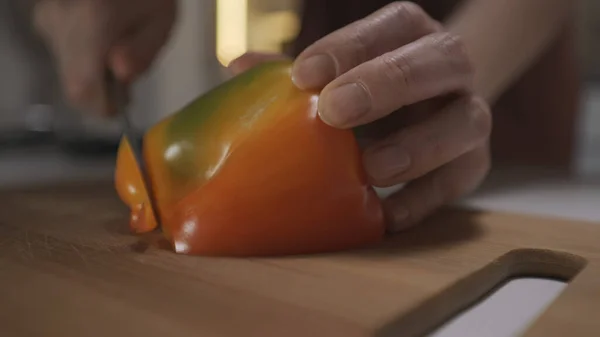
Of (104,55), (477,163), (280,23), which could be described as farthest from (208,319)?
(280,23)

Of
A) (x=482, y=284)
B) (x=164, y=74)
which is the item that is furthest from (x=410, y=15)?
(x=164, y=74)

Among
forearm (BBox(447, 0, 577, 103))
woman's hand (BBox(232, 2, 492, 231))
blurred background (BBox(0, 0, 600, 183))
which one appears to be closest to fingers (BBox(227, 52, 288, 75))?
woman's hand (BBox(232, 2, 492, 231))

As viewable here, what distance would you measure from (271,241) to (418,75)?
19 cm

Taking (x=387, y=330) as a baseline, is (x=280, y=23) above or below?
below

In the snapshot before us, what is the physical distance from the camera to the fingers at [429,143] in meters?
0.59

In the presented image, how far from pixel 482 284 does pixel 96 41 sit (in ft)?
1.89

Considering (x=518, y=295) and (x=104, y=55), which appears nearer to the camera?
(x=518, y=295)

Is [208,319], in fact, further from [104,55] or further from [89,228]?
[104,55]

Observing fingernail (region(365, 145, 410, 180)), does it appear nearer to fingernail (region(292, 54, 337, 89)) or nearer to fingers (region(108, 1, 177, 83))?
fingernail (region(292, 54, 337, 89))

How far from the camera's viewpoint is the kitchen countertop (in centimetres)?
43

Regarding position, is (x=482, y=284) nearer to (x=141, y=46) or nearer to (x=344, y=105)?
(x=344, y=105)

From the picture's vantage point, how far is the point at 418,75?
0.59 metres

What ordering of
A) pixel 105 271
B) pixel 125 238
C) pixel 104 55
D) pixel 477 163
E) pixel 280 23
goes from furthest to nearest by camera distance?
pixel 280 23, pixel 104 55, pixel 477 163, pixel 125 238, pixel 105 271

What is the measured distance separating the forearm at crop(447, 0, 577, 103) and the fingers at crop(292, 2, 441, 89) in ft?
0.54
